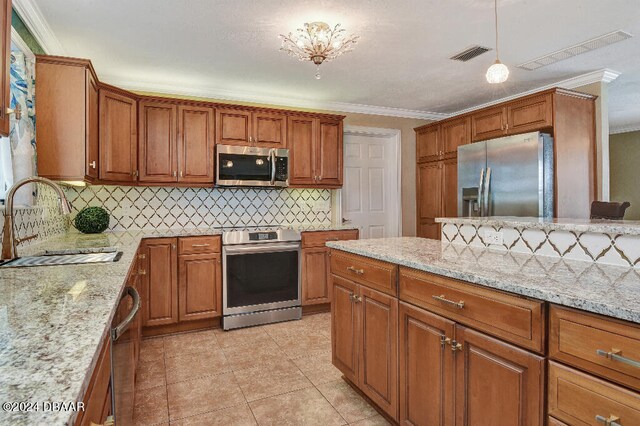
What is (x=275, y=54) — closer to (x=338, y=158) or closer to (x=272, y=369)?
(x=338, y=158)

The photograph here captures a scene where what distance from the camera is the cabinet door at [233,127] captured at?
3905 millimetres

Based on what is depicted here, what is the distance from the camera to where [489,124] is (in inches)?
166

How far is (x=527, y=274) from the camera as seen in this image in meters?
1.36

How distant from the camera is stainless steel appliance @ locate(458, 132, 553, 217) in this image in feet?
11.9

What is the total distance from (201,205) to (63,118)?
1.68 meters

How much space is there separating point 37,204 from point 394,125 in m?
4.23

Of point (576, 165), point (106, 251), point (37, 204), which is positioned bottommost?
point (106, 251)

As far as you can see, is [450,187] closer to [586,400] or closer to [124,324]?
[586,400]

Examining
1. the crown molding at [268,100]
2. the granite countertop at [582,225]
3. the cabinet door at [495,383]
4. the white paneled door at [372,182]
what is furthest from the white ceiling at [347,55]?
the cabinet door at [495,383]

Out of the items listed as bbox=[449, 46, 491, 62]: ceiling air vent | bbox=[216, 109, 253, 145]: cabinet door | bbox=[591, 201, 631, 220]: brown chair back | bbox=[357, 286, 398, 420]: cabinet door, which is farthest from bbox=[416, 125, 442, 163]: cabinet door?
bbox=[357, 286, 398, 420]: cabinet door

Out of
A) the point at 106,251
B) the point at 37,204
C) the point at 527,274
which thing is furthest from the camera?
the point at 37,204

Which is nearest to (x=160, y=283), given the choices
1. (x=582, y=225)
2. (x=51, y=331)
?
(x=51, y=331)

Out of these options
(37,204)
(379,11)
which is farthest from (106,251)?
(379,11)

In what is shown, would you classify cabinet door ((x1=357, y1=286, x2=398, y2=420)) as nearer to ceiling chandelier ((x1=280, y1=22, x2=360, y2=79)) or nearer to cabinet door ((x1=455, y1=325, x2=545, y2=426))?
cabinet door ((x1=455, y1=325, x2=545, y2=426))
